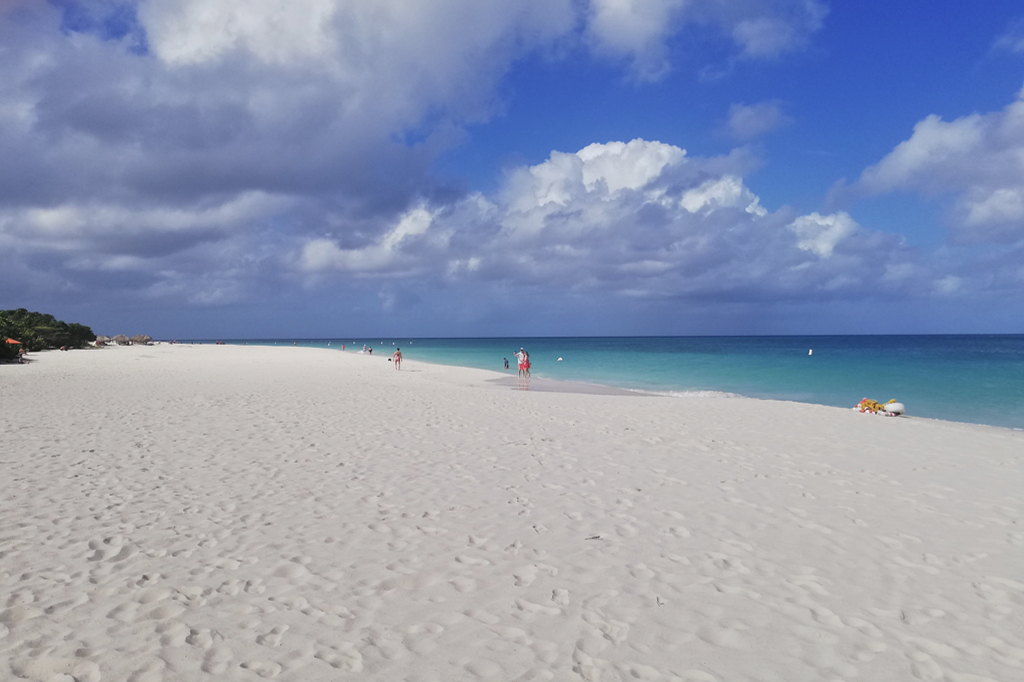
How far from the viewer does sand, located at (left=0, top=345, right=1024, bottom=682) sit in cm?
392

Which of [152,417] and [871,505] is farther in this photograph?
[152,417]

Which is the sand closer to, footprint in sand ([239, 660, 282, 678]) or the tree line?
footprint in sand ([239, 660, 282, 678])

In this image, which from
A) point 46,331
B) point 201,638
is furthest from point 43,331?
point 201,638

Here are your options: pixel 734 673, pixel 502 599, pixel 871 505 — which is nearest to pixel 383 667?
pixel 502 599

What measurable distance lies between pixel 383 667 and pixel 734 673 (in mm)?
2462

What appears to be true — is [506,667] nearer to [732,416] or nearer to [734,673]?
[734,673]

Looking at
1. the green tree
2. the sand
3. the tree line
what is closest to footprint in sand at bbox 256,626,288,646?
the sand

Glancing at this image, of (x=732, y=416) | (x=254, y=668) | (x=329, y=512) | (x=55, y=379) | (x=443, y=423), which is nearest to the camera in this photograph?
(x=254, y=668)

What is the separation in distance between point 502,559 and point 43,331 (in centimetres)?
→ 7031

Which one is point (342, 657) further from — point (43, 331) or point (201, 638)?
point (43, 331)

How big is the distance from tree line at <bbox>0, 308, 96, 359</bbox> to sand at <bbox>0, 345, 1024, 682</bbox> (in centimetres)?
4605

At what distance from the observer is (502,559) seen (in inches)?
219

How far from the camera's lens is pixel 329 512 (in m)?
6.86

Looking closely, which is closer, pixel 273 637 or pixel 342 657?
pixel 342 657
